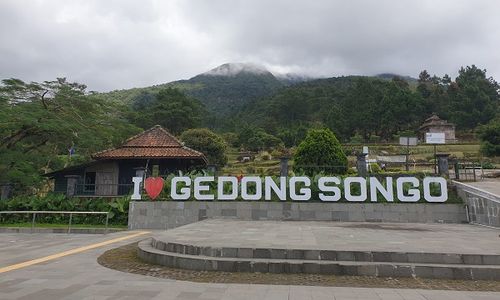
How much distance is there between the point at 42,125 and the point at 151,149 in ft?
19.5

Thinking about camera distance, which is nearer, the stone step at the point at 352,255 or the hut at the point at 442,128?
the stone step at the point at 352,255

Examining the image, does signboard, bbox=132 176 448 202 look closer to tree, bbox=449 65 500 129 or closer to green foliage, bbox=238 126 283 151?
green foliage, bbox=238 126 283 151

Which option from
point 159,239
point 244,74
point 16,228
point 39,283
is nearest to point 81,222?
point 16,228

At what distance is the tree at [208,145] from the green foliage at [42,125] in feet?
40.2

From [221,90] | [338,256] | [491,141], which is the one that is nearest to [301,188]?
[338,256]

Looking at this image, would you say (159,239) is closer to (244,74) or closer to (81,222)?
(81,222)

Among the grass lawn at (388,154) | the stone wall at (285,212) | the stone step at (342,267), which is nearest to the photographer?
the stone step at (342,267)

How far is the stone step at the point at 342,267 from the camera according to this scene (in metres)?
6.14

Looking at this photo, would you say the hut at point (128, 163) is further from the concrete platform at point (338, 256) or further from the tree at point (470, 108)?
the tree at point (470, 108)

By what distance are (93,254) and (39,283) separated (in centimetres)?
285

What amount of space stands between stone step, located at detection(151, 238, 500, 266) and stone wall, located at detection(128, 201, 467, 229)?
7.23 meters

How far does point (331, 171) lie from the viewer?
19406mm

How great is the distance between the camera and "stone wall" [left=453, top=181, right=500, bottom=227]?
37.4 ft

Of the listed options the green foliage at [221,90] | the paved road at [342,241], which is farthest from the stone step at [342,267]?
the green foliage at [221,90]
